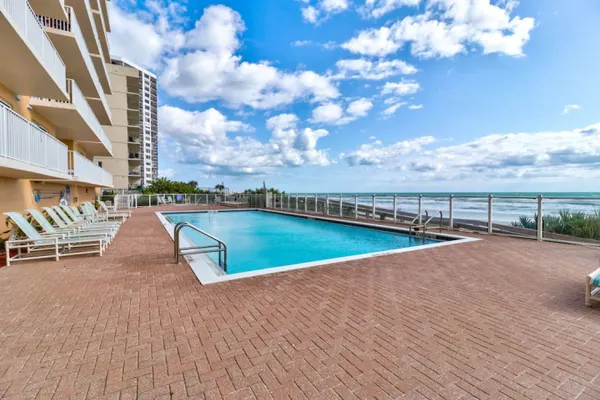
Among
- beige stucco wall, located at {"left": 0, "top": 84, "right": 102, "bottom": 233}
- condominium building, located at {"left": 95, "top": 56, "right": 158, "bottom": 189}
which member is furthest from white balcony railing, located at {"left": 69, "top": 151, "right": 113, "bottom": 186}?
condominium building, located at {"left": 95, "top": 56, "right": 158, "bottom": 189}

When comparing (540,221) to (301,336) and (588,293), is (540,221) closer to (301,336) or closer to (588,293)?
(588,293)

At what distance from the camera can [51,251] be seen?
23.0 ft

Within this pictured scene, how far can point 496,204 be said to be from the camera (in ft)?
32.4

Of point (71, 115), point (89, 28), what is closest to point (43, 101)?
point (71, 115)

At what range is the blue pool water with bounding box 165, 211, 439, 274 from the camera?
28.5 feet

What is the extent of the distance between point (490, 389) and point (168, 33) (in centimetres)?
1921

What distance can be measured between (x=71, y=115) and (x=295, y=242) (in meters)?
10.6

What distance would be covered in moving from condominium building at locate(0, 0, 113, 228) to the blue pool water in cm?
499

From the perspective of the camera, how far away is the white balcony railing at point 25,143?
5750mm

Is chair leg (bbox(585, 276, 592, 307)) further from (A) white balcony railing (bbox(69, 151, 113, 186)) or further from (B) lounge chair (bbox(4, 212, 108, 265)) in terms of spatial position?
(A) white balcony railing (bbox(69, 151, 113, 186))

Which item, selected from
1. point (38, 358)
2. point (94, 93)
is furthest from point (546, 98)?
point (94, 93)

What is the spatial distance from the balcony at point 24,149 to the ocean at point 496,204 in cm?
1236

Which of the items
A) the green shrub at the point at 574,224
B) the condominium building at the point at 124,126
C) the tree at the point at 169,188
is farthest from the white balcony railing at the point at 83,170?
the tree at the point at 169,188

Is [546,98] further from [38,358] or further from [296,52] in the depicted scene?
[38,358]
